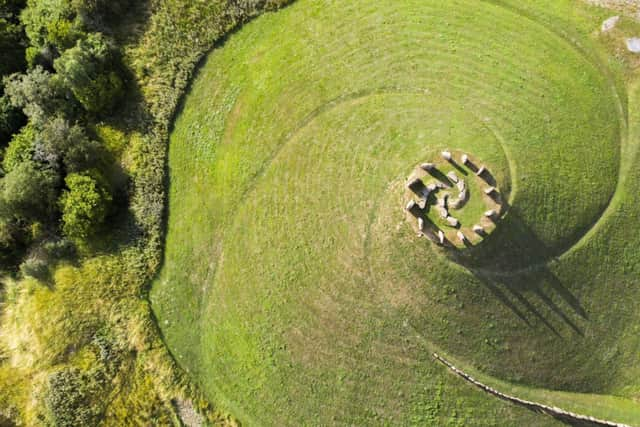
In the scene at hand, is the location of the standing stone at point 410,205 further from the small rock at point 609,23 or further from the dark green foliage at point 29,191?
the dark green foliage at point 29,191

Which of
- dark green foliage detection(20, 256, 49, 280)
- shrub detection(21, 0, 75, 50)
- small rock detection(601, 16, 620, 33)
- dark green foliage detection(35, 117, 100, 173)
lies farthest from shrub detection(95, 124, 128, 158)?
small rock detection(601, 16, 620, 33)

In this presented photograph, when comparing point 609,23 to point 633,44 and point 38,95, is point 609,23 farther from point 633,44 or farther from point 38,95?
point 38,95

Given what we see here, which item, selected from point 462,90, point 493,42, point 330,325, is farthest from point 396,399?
point 493,42

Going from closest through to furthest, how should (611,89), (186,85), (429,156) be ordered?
(429,156), (611,89), (186,85)

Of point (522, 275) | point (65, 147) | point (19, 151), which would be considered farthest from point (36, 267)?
point (522, 275)

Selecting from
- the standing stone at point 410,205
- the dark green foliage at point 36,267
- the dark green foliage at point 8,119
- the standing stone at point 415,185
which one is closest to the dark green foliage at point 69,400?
the dark green foliage at point 36,267

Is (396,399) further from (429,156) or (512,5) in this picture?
(512,5)
